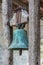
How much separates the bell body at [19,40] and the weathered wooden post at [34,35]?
17cm

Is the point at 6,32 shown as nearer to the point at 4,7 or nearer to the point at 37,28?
the point at 4,7

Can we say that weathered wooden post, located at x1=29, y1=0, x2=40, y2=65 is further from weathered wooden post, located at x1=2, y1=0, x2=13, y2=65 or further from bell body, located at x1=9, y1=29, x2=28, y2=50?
weathered wooden post, located at x1=2, y1=0, x2=13, y2=65

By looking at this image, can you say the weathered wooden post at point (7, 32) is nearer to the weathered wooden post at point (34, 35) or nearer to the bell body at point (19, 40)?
the bell body at point (19, 40)

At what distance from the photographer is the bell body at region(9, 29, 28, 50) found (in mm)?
1958

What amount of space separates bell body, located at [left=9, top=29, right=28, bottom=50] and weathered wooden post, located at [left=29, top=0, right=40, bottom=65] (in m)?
0.17

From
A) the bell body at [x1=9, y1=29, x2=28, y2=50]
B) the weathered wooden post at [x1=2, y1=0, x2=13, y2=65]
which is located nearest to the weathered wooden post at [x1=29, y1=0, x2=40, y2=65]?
the bell body at [x1=9, y1=29, x2=28, y2=50]

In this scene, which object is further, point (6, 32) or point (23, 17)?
point (6, 32)

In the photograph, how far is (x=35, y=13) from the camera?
1.78 metres

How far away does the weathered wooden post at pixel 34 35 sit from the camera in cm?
176

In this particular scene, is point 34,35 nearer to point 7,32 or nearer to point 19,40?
point 19,40

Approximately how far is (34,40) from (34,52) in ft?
0.29

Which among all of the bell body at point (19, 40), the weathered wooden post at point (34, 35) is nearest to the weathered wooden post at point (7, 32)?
the bell body at point (19, 40)

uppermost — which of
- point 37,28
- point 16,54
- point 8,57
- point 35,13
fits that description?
point 35,13

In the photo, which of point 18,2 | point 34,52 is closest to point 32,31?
point 34,52
